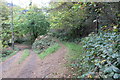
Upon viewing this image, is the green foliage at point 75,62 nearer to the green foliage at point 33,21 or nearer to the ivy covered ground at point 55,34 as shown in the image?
the ivy covered ground at point 55,34

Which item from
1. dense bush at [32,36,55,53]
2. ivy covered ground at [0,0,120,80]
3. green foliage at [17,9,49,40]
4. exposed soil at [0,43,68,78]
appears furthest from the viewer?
green foliage at [17,9,49,40]

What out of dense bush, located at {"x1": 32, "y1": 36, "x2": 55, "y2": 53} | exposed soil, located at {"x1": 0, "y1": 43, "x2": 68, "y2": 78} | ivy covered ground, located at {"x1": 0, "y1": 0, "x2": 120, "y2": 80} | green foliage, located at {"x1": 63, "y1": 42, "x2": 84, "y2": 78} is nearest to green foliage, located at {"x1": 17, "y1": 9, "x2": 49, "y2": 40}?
ivy covered ground, located at {"x1": 0, "y1": 0, "x2": 120, "y2": 80}

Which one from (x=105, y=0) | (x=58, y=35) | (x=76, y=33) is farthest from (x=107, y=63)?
(x=58, y=35)

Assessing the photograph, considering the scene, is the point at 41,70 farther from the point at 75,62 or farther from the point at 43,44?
the point at 43,44

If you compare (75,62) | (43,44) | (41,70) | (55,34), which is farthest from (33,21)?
(75,62)

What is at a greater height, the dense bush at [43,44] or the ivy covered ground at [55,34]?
the ivy covered ground at [55,34]

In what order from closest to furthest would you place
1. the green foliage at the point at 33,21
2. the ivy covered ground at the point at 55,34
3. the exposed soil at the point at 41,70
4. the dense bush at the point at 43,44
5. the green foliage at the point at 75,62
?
the green foliage at the point at 75,62 → the exposed soil at the point at 41,70 → the ivy covered ground at the point at 55,34 → the dense bush at the point at 43,44 → the green foliage at the point at 33,21

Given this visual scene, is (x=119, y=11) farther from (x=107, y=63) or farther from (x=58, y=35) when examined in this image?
(x=58, y=35)

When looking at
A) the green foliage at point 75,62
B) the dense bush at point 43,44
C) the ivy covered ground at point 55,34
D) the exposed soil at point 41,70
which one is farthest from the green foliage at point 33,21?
the green foliage at point 75,62

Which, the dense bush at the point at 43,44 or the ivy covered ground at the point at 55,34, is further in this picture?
the dense bush at the point at 43,44

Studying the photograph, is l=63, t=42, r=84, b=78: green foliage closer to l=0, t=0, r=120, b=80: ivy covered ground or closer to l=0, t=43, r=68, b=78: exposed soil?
l=0, t=0, r=120, b=80: ivy covered ground

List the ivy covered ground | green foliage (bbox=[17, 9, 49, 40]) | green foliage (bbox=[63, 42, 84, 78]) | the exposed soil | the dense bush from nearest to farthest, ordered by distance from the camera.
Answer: green foliage (bbox=[63, 42, 84, 78]), the exposed soil, the ivy covered ground, the dense bush, green foliage (bbox=[17, 9, 49, 40])

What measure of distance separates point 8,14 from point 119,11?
12.4 meters

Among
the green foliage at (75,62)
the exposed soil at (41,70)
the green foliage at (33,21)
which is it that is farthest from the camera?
the green foliage at (33,21)
